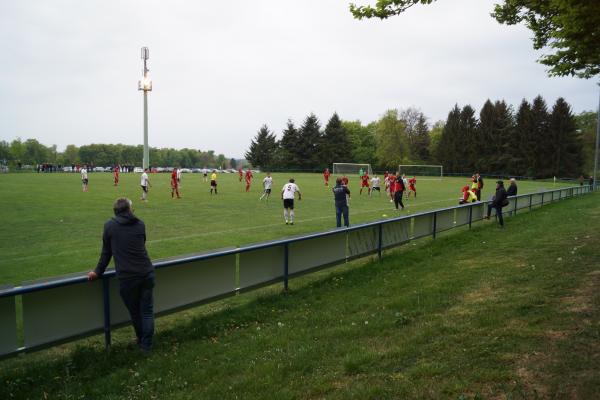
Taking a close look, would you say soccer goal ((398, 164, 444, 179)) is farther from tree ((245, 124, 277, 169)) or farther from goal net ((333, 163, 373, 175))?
tree ((245, 124, 277, 169))

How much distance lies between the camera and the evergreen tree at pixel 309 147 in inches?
3482

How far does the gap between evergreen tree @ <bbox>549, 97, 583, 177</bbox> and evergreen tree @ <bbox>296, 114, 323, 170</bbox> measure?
→ 4233 cm

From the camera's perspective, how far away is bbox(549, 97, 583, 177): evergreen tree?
75.4 metres

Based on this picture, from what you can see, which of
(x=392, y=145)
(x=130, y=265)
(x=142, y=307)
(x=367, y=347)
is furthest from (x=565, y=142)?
(x=130, y=265)

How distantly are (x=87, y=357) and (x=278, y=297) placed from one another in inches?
131

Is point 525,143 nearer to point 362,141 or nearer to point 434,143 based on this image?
point 434,143

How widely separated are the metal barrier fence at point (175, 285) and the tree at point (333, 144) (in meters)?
77.7

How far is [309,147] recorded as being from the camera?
8925 cm

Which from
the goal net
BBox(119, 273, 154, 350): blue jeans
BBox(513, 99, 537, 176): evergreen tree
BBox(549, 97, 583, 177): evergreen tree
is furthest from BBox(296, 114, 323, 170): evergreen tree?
BBox(119, 273, 154, 350): blue jeans

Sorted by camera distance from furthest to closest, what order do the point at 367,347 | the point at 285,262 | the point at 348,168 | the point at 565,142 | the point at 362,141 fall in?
1. the point at 362,141
2. the point at 565,142
3. the point at 348,168
4. the point at 285,262
5. the point at 367,347

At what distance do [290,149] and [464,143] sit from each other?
34.8m

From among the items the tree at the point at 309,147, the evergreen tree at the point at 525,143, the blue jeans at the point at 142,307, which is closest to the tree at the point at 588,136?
the evergreen tree at the point at 525,143

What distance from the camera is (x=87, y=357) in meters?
5.31

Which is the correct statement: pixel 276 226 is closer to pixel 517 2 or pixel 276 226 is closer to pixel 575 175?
pixel 517 2
